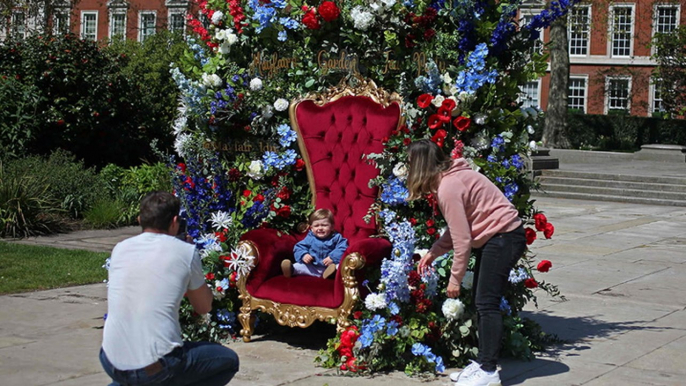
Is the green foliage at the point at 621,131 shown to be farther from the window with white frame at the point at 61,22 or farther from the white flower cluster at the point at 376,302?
the white flower cluster at the point at 376,302

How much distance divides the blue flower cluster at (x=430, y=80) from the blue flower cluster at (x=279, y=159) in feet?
4.04

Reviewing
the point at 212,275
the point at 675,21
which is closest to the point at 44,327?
the point at 212,275

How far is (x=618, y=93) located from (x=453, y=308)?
40.8 meters

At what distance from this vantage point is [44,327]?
7.24m

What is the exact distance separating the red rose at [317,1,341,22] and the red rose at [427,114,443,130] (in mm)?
1240

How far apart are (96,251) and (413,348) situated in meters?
6.11

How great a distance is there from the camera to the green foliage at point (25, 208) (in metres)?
12.2

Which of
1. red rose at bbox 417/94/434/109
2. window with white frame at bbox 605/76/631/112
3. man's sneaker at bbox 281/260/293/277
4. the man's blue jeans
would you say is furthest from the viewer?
window with white frame at bbox 605/76/631/112

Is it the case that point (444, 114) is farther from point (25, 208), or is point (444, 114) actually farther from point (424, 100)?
point (25, 208)

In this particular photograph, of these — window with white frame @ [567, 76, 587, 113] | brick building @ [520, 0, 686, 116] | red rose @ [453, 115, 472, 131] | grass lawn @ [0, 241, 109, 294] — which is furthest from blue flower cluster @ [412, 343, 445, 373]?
window with white frame @ [567, 76, 587, 113]

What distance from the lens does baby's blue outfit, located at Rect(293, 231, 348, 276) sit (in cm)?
698

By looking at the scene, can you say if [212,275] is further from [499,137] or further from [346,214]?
[499,137]

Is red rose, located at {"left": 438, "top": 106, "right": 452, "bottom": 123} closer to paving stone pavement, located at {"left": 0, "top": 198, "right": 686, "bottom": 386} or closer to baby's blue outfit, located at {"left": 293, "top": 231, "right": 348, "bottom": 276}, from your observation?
baby's blue outfit, located at {"left": 293, "top": 231, "right": 348, "bottom": 276}

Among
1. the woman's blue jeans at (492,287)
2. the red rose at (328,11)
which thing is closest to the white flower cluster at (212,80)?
the red rose at (328,11)
